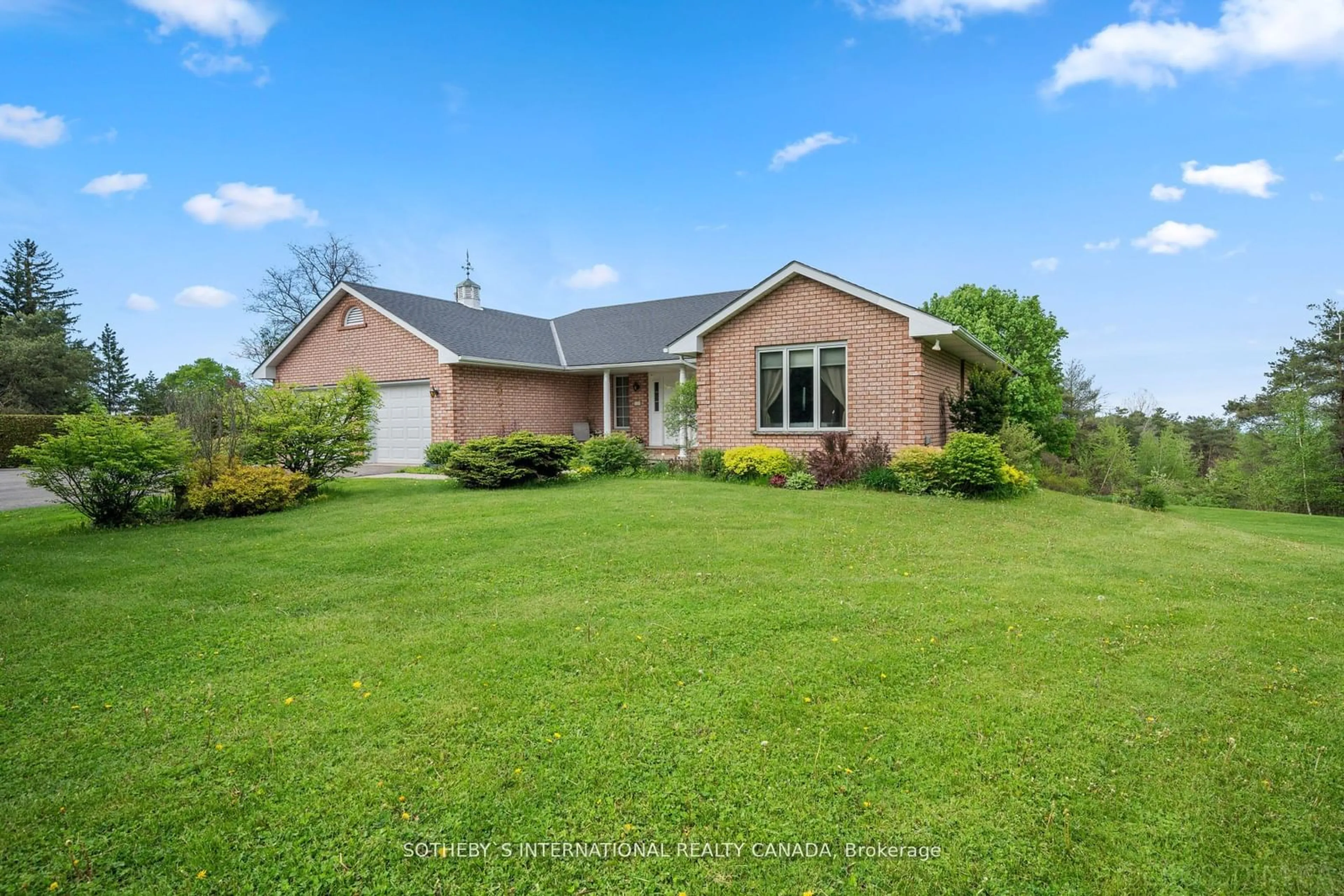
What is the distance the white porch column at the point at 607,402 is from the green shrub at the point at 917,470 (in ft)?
30.5

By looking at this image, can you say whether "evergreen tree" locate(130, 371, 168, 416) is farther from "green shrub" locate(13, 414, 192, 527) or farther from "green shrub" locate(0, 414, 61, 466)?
"green shrub" locate(13, 414, 192, 527)

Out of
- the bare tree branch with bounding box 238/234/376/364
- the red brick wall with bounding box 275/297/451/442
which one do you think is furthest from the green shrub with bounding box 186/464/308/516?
the bare tree branch with bounding box 238/234/376/364

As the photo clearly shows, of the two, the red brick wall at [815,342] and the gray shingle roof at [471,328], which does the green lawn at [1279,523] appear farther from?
the gray shingle roof at [471,328]

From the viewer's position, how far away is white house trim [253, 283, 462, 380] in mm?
16953

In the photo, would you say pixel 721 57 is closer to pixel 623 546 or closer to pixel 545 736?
pixel 623 546

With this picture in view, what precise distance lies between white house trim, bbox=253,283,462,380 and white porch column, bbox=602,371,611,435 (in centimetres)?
440

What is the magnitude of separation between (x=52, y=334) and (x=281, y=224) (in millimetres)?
13403

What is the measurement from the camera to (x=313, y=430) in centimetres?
1117

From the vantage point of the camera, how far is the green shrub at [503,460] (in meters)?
12.0

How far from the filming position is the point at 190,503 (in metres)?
9.50

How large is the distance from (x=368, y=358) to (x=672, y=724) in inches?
734

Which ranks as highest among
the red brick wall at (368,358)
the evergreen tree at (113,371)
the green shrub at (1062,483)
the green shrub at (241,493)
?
the evergreen tree at (113,371)

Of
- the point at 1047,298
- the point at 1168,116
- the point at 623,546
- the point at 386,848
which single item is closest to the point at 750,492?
the point at 623,546

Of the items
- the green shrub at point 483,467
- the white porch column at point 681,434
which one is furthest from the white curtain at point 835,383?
the green shrub at point 483,467
